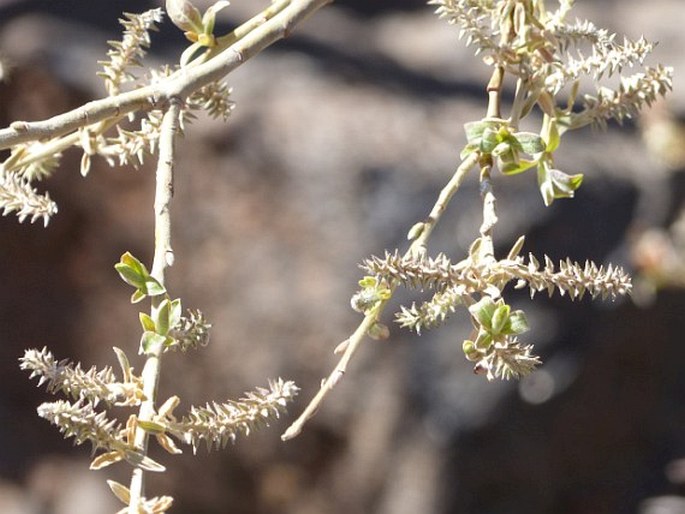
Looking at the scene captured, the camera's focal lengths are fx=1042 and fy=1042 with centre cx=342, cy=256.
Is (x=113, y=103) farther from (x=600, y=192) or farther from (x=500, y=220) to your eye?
(x=600, y=192)

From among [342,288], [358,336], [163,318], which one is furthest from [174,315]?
[342,288]

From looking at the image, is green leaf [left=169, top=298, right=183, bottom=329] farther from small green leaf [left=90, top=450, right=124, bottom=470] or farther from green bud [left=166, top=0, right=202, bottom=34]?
green bud [left=166, top=0, right=202, bottom=34]

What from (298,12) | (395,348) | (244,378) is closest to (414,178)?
(395,348)

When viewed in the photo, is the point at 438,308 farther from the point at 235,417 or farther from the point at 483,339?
the point at 235,417

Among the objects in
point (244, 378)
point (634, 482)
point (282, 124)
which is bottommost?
point (634, 482)

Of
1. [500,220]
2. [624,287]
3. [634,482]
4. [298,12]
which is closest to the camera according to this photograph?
[624,287]

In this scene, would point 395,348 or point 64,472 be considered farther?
point 64,472

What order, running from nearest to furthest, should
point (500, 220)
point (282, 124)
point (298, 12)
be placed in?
point (298, 12)
point (500, 220)
point (282, 124)
